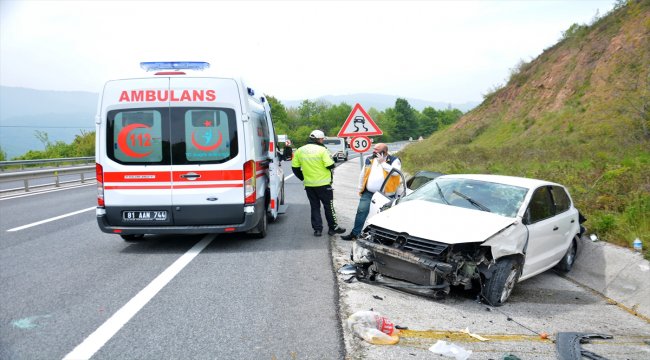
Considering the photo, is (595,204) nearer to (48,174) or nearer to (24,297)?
(24,297)

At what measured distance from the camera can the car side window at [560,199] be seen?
7047 millimetres

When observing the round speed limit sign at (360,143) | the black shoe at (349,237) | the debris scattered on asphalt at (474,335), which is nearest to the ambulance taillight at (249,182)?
the black shoe at (349,237)

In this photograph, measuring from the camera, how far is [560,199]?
7215 millimetres

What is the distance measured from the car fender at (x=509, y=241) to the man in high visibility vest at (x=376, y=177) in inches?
107

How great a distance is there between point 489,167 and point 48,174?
53.8 ft

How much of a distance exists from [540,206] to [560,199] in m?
0.84

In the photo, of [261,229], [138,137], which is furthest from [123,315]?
[261,229]

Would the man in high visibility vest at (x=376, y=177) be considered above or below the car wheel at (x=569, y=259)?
above

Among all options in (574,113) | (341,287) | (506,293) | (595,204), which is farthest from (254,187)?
(574,113)

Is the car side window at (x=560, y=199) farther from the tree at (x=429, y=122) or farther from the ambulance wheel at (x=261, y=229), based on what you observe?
the tree at (x=429, y=122)

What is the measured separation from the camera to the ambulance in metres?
7.44

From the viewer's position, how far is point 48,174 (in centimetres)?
1928

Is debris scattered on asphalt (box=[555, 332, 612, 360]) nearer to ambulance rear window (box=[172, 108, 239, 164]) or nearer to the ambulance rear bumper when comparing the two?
the ambulance rear bumper

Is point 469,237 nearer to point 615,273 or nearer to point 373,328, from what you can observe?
point 373,328
